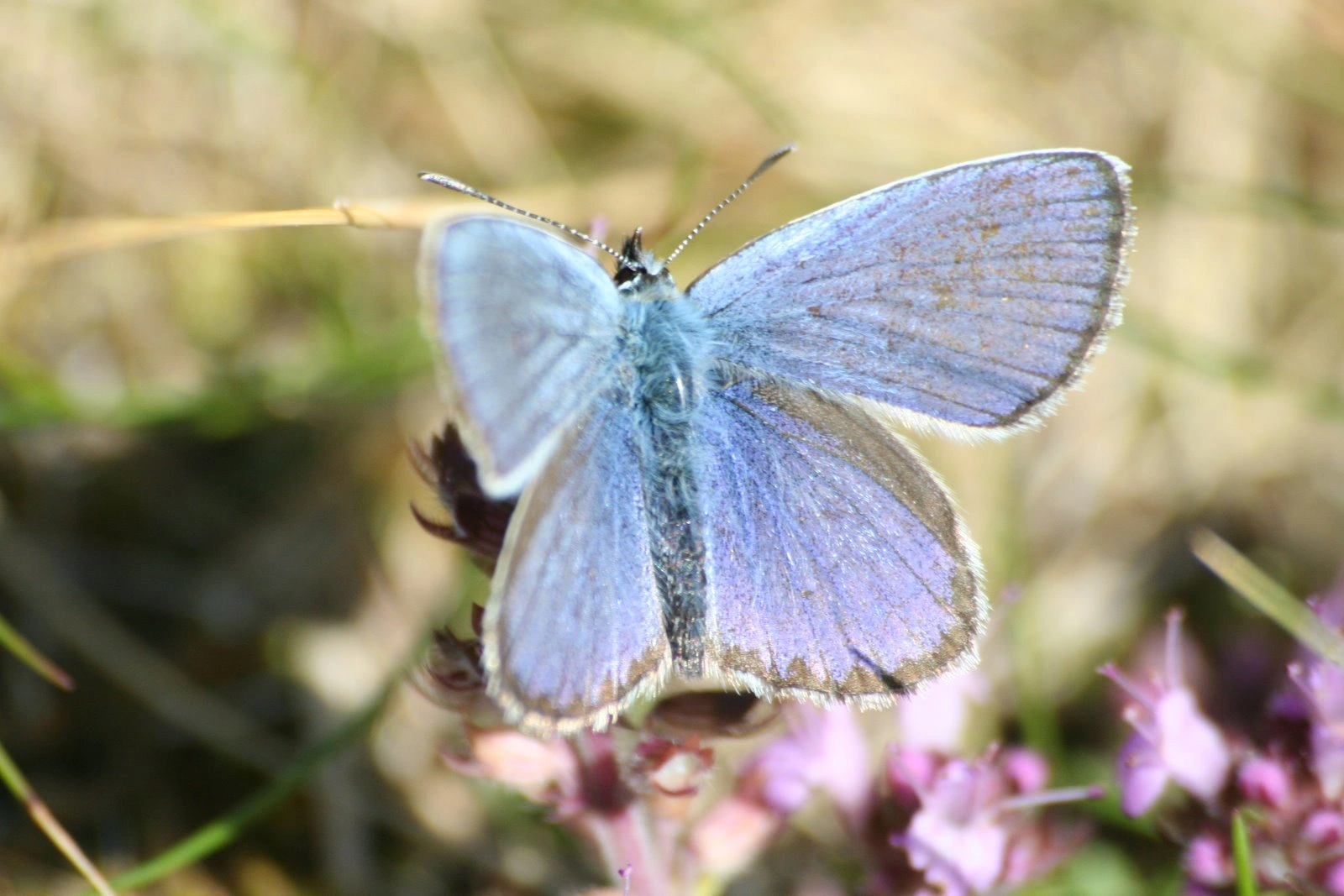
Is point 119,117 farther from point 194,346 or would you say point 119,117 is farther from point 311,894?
point 311,894

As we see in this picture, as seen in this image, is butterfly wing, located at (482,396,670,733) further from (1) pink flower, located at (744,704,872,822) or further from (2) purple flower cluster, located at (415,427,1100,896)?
(1) pink flower, located at (744,704,872,822)

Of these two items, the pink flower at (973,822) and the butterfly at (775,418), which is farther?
the pink flower at (973,822)

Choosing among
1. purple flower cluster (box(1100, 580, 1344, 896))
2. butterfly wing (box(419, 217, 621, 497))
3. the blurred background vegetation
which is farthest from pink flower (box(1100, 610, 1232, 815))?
butterfly wing (box(419, 217, 621, 497))

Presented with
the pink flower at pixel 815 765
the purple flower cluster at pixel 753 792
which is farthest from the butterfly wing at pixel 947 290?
the pink flower at pixel 815 765

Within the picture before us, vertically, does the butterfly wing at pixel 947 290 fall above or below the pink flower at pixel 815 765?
above

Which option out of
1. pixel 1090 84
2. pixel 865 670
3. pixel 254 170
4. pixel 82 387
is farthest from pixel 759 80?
pixel 865 670

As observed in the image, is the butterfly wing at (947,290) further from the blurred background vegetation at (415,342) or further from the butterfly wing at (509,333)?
the blurred background vegetation at (415,342)

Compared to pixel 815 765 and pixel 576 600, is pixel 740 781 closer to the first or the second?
pixel 815 765
